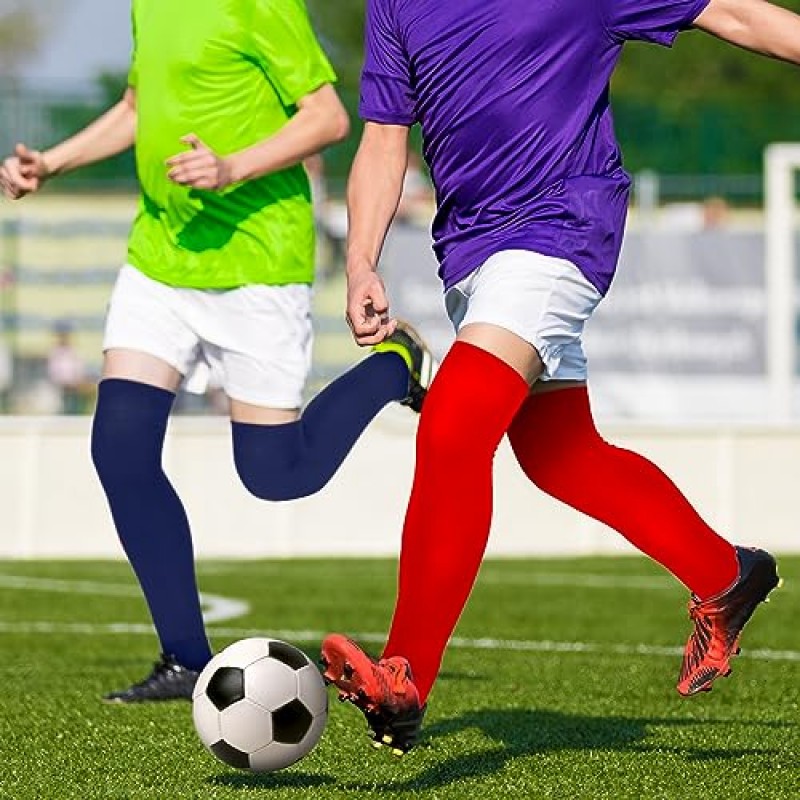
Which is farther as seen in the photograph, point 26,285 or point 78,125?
point 78,125

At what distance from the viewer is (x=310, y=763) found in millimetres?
5242

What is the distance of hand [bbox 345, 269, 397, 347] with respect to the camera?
15.3ft

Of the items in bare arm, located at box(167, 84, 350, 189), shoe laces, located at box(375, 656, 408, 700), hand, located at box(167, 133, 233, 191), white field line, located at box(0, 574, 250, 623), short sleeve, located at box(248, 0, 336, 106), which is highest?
short sleeve, located at box(248, 0, 336, 106)

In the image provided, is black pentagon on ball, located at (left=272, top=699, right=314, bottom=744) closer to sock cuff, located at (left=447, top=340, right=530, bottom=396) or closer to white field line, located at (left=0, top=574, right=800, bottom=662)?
sock cuff, located at (left=447, top=340, right=530, bottom=396)

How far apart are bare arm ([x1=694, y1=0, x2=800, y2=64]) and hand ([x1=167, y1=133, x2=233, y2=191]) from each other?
4.45ft

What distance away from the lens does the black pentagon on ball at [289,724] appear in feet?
15.8

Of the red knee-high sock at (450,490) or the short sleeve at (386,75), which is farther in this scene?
the short sleeve at (386,75)

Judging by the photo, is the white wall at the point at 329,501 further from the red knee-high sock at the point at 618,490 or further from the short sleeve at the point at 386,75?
the short sleeve at the point at 386,75

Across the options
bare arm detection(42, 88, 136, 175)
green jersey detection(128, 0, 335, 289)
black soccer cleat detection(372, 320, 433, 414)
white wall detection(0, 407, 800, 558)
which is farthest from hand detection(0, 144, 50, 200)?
white wall detection(0, 407, 800, 558)

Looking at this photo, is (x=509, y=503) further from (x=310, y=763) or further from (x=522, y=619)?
(x=310, y=763)

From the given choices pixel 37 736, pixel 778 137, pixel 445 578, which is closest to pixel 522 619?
pixel 37 736

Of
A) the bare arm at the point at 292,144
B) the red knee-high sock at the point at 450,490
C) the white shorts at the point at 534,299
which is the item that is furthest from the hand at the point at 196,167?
the red knee-high sock at the point at 450,490

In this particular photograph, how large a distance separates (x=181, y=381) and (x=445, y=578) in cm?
195

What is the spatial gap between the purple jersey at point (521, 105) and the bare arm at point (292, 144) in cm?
85
